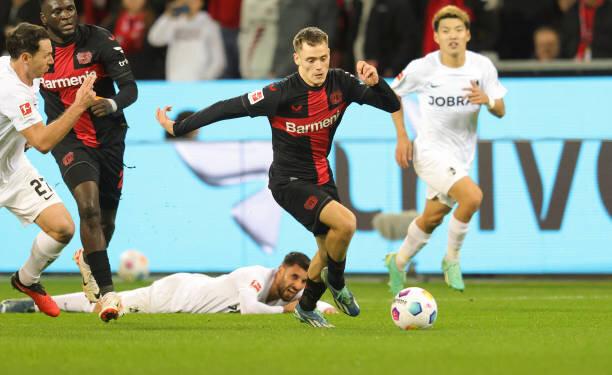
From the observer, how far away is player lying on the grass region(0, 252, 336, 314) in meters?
10.8

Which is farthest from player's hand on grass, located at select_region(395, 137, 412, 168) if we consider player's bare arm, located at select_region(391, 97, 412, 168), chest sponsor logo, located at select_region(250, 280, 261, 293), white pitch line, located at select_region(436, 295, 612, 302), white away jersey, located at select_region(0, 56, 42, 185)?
white away jersey, located at select_region(0, 56, 42, 185)

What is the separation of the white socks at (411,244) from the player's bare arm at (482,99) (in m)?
1.26

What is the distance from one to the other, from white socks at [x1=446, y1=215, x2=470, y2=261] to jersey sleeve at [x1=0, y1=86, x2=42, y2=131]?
4.26 meters

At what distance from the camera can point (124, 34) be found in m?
17.1

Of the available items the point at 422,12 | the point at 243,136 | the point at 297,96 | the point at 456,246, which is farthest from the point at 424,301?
the point at 422,12

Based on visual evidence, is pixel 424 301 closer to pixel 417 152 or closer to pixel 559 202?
pixel 417 152

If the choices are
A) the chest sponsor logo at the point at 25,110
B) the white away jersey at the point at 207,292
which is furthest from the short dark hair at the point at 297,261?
the chest sponsor logo at the point at 25,110

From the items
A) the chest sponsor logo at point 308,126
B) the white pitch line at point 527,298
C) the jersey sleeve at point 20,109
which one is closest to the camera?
the jersey sleeve at point 20,109

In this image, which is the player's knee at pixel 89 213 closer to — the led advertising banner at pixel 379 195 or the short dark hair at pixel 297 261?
the short dark hair at pixel 297 261

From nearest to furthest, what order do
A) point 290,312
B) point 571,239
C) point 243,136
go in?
point 290,312
point 571,239
point 243,136

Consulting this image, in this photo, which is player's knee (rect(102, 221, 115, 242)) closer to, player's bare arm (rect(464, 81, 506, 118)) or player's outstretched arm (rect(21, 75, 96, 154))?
player's outstretched arm (rect(21, 75, 96, 154))

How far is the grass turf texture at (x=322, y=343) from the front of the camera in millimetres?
6938

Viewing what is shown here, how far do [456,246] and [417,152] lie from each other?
898mm

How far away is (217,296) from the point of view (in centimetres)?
1103
